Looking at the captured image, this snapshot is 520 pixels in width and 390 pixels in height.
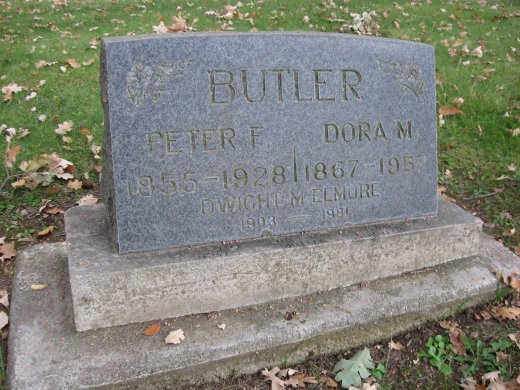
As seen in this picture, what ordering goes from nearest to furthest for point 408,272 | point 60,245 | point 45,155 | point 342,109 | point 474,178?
1. point 342,109
2. point 408,272
3. point 60,245
4. point 45,155
5. point 474,178

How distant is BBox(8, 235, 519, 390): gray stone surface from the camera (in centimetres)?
229

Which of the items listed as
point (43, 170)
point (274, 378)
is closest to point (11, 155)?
point (43, 170)

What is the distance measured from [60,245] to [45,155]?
4.56 ft

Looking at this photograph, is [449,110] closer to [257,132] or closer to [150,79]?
[257,132]

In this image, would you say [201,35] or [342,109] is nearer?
[201,35]

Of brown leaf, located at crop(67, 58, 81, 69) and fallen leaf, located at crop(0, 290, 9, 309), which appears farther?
brown leaf, located at crop(67, 58, 81, 69)

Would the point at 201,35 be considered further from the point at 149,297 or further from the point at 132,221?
the point at 149,297

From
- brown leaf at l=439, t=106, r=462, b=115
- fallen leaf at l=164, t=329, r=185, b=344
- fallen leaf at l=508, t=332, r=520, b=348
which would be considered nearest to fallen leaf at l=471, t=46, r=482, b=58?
brown leaf at l=439, t=106, r=462, b=115

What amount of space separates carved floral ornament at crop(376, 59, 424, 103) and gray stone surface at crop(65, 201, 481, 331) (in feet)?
2.48

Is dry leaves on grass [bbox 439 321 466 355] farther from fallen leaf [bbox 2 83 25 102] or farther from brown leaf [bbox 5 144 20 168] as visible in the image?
fallen leaf [bbox 2 83 25 102]

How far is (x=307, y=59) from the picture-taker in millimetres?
2613

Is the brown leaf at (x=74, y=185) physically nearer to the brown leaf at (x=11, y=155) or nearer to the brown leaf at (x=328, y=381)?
the brown leaf at (x=11, y=155)

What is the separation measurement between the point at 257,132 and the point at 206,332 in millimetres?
1019

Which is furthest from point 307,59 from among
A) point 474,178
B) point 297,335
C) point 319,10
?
point 319,10
